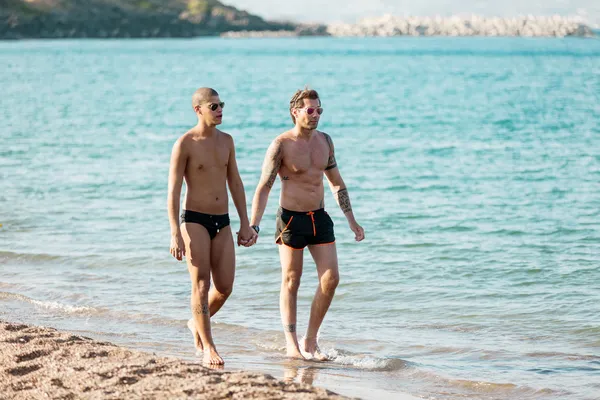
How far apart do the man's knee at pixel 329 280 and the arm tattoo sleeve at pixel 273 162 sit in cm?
86

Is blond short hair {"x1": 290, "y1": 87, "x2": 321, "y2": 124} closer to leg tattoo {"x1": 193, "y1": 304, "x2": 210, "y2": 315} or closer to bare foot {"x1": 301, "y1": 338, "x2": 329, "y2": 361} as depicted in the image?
leg tattoo {"x1": 193, "y1": 304, "x2": 210, "y2": 315}

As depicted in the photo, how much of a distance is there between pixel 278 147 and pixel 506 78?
63303 millimetres

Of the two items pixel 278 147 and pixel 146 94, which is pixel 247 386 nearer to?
pixel 278 147

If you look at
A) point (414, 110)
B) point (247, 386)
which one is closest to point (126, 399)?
point (247, 386)

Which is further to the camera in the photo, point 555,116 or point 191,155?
point 555,116

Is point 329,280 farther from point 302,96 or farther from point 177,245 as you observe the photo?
point 302,96

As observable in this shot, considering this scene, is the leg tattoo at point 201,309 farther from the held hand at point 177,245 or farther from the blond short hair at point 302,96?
the blond short hair at point 302,96

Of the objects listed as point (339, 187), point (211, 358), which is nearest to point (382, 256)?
point (339, 187)

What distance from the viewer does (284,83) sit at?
67.5m

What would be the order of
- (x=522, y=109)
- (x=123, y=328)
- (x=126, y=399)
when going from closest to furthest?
(x=126, y=399) < (x=123, y=328) < (x=522, y=109)

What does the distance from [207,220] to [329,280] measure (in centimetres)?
118

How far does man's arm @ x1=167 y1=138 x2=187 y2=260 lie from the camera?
6.94m

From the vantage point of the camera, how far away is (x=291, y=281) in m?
7.76

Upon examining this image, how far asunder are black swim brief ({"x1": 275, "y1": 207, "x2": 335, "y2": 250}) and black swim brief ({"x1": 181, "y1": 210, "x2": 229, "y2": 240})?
0.65 metres
